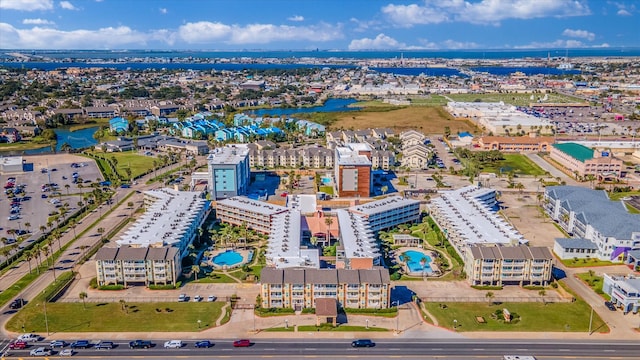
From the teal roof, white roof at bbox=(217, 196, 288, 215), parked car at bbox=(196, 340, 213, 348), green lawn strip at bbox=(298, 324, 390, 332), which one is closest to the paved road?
white roof at bbox=(217, 196, 288, 215)

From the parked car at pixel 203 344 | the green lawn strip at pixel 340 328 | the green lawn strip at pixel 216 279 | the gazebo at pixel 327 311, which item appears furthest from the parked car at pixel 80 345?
the gazebo at pixel 327 311

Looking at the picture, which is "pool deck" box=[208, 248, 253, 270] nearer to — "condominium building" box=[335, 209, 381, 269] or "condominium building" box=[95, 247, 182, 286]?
"condominium building" box=[95, 247, 182, 286]

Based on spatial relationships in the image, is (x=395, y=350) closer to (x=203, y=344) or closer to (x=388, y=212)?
(x=203, y=344)

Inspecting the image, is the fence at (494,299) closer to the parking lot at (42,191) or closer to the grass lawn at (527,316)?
the grass lawn at (527,316)

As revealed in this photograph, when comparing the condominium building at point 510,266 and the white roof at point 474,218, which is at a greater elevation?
the white roof at point 474,218

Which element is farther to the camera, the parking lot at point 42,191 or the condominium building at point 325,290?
the parking lot at point 42,191

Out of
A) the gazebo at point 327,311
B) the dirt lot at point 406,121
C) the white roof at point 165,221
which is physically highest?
the dirt lot at point 406,121

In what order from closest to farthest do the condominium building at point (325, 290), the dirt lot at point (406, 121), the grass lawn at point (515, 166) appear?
the condominium building at point (325, 290) → the grass lawn at point (515, 166) → the dirt lot at point (406, 121)
